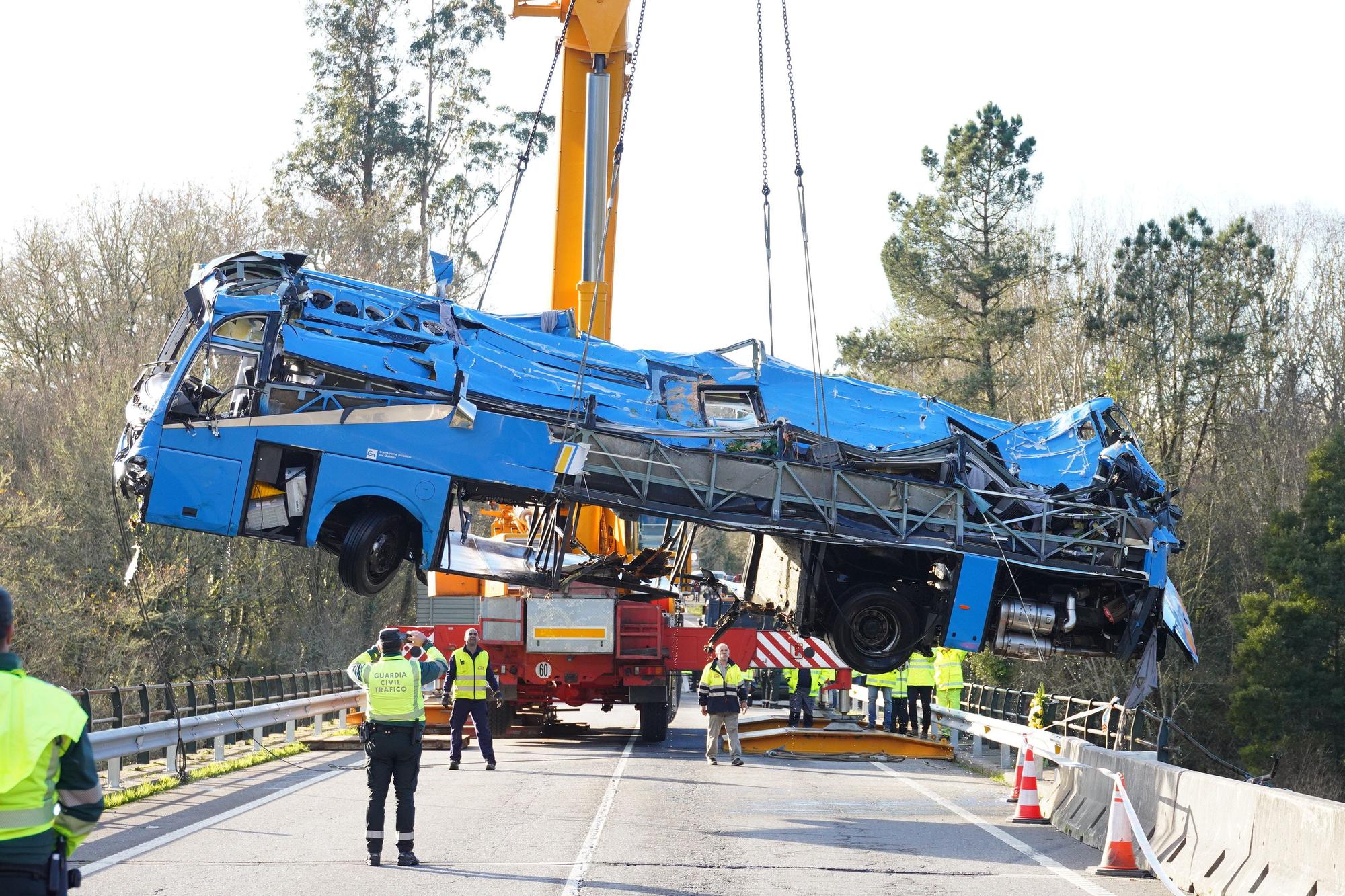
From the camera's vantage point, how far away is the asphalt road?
8.55 meters

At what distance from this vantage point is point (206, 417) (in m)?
11.2

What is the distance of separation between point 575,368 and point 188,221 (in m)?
25.9

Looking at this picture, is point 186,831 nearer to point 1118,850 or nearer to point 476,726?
point 476,726

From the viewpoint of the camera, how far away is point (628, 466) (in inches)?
476

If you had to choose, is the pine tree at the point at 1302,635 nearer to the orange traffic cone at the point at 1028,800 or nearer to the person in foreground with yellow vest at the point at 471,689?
the person in foreground with yellow vest at the point at 471,689

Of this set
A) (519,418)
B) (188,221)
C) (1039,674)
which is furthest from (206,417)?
(1039,674)

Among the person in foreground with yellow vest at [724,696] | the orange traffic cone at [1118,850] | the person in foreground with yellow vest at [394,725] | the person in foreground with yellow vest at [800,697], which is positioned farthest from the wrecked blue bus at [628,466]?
the person in foreground with yellow vest at [800,697]

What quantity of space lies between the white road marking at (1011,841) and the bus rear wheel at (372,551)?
17.1ft

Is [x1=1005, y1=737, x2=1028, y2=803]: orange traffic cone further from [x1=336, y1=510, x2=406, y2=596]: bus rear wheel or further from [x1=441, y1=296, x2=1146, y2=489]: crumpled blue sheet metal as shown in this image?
[x1=336, y1=510, x2=406, y2=596]: bus rear wheel

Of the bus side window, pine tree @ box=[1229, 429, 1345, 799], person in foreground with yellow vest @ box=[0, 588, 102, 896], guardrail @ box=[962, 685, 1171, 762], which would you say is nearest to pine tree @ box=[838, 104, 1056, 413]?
pine tree @ box=[1229, 429, 1345, 799]

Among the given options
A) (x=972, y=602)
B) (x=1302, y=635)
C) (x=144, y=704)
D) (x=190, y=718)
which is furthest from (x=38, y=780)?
(x=1302, y=635)

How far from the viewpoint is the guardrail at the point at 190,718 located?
12594 millimetres

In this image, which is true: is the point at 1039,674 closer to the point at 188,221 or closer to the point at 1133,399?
the point at 1133,399

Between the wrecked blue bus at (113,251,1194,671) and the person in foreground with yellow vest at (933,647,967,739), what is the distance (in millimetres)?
7318
